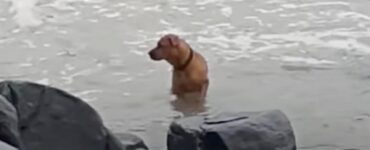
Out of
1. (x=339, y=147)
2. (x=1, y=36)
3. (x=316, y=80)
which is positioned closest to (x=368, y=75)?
(x=316, y=80)

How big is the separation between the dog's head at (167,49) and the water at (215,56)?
211 millimetres

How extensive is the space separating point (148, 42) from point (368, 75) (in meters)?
1.90

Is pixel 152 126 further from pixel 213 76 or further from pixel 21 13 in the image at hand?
pixel 21 13

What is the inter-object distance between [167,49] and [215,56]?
0.75 metres

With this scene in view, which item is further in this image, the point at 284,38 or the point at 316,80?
the point at 284,38

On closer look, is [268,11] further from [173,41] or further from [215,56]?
[173,41]

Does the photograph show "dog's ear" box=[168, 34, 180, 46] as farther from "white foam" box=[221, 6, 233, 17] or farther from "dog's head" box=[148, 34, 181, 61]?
"white foam" box=[221, 6, 233, 17]

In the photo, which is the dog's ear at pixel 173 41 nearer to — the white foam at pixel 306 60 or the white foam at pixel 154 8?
the white foam at pixel 306 60

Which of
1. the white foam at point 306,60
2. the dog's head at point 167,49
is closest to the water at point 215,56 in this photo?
the white foam at point 306,60

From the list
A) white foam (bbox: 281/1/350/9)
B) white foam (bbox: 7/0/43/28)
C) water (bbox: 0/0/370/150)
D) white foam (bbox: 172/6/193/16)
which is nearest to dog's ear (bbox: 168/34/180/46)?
water (bbox: 0/0/370/150)

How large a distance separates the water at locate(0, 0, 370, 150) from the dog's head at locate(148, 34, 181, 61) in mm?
211

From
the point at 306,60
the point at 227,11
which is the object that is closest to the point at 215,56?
the point at 306,60

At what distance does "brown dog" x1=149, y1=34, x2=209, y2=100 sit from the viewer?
6855mm

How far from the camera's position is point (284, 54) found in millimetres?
7551
